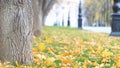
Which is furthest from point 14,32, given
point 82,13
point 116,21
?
point 82,13

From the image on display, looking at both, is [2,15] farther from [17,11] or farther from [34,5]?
[34,5]

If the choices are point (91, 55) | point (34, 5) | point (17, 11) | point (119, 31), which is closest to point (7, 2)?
point (17, 11)

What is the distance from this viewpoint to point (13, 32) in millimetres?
5324

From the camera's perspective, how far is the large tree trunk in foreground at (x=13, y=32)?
5.32 metres

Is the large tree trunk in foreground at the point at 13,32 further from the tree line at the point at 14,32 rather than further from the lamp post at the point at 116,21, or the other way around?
the lamp post at the point at 116,21

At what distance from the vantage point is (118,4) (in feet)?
50.8

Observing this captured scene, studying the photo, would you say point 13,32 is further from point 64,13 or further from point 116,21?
point 64,13

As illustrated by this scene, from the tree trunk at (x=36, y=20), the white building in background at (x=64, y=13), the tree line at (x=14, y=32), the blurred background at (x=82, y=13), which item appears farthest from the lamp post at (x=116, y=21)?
the white building in background at (x=64, y=13)

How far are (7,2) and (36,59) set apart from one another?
1.11 m

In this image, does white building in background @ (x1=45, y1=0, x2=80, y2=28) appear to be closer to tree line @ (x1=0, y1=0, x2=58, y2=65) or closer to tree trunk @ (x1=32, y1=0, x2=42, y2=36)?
tree trunk @ (x1=32, y1=0, x2=42, y2=36)

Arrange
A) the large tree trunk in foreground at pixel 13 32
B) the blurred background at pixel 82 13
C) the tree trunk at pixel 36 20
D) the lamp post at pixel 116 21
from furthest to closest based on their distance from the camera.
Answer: the blurred background at pixel 82 13, the lamp post at pixel 116 21, the tree trunk at pixel 36 20, the large tree trunk in foreground at pixel 13 32

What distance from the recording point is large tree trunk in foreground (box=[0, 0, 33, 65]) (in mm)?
5320

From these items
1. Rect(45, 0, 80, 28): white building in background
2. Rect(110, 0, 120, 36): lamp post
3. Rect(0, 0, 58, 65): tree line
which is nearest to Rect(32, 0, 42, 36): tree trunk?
Rect(110, 0, 120, 36): lamp post

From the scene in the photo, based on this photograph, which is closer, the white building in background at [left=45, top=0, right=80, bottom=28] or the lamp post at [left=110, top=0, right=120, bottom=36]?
the lamp post at [left=110, top=0, right=120, bottom=36]
